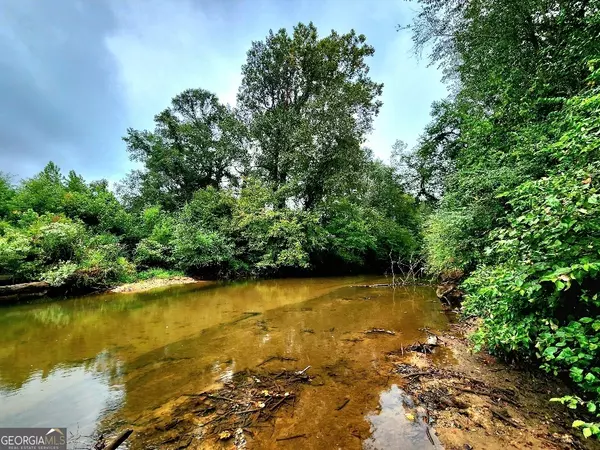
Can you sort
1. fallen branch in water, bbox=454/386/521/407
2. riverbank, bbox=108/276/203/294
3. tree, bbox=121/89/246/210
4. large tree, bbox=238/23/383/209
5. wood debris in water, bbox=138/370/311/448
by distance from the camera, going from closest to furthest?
wood debris in water, bbox=138/370/311/448 < fallen branch in water, bbox=454/386/521/407 < riverbank, bbox=108/276/203/294 < large tree, bbox=238/23/383/209 < tree, bbox=121/89/246/210

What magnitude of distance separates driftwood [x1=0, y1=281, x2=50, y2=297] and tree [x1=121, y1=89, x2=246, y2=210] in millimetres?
11432

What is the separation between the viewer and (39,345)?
553 cm

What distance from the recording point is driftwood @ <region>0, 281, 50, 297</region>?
9672mm

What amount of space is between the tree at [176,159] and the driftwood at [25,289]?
1143cm

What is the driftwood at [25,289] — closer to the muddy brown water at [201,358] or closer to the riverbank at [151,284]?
the muddy brown water at [201,358]

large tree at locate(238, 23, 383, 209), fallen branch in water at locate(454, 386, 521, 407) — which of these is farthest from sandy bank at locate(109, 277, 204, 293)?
fallen branch in water at locate(454, 386, 521, 407)

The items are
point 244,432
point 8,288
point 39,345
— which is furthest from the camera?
point 8,288

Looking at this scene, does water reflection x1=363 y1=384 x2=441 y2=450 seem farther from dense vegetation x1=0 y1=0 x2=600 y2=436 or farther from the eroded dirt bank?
dense vegetation x1=0 y1=0 x2=600 y2=436

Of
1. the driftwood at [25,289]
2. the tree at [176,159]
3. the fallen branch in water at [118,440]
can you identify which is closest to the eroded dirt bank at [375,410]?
the fallen branch in water at [118,440]

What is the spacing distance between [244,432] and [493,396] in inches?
125

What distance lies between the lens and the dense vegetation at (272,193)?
49.3 feet

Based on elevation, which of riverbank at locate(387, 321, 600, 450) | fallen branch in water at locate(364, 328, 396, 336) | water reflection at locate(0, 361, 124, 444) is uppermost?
water reflection at locate(0, 361, 124, 444)

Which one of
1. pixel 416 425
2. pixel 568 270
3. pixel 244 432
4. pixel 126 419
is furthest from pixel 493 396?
pixel 126 419

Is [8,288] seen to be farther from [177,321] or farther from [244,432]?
[244,432]
